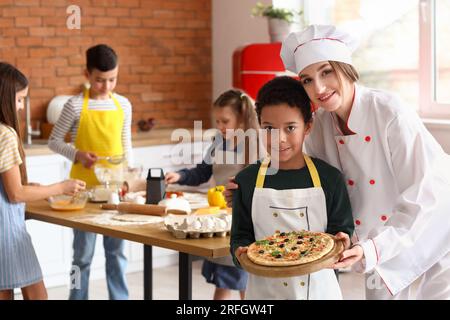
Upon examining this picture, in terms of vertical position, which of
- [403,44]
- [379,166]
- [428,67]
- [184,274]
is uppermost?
[403,44]

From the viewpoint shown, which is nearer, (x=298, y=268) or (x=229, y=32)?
(x=298, y=268)

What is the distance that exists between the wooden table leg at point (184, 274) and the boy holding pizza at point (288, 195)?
1.99ft

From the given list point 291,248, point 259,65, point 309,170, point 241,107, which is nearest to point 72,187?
point 241,107

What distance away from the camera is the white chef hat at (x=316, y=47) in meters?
2.48

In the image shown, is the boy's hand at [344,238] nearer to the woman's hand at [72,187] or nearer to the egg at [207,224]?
the egg at [207,224]

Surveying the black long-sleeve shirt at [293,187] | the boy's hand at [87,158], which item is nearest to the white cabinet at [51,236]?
the boy's hand at [87,158]

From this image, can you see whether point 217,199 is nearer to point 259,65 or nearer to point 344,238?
point 344,238

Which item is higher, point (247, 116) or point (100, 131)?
point (247, 116)

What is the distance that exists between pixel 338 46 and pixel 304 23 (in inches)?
147

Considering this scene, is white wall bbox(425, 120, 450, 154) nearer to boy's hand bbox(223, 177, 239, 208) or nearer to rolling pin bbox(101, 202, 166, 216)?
rolling pin bbox(101, 202, 166, 216)

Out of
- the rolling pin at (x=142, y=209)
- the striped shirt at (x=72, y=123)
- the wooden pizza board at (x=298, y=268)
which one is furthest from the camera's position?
the striped shirt at (x=72, y=123)

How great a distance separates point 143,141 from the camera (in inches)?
225

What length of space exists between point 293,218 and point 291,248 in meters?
0.22

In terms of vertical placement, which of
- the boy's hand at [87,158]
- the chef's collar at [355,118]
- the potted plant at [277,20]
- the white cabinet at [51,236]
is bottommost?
the white cabinet at [51,236]
